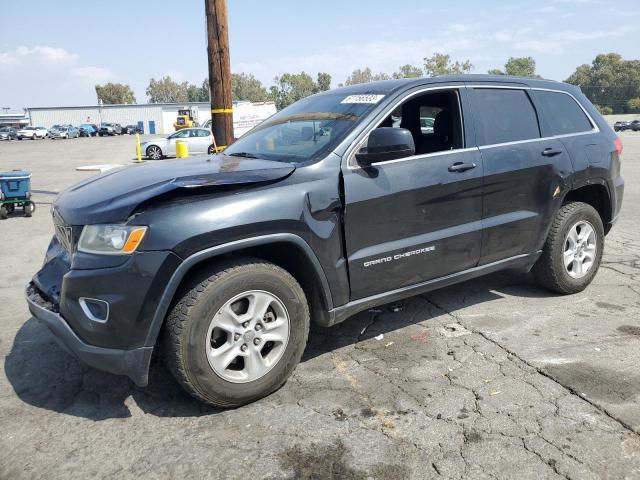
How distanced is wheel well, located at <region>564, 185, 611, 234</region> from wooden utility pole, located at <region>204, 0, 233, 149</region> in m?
5.30

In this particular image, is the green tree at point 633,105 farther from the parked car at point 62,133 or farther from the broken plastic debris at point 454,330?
the broken plastic debris at point 454,330

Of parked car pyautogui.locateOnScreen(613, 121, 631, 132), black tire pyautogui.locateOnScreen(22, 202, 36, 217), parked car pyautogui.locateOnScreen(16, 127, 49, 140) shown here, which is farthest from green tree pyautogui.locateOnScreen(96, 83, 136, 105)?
black tire pyautogui.locateOnScreen(22, 202, 36, 217)

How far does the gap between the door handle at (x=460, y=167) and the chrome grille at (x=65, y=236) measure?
2.47m

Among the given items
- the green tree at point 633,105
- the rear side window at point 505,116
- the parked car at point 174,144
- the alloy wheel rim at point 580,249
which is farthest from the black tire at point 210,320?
the green tree at point 633,105

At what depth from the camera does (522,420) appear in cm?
281

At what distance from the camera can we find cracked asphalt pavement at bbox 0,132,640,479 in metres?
2.49

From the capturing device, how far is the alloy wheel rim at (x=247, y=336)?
2846 millimetres

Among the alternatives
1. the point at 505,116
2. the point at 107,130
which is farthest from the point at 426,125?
the point at 107,130

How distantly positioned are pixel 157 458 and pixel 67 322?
2.84 ft

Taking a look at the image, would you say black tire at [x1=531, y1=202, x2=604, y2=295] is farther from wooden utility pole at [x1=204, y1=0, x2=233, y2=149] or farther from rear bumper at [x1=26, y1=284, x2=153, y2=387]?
wooden utility pole at [x1=204, y1=0, x2=233, y2=149]

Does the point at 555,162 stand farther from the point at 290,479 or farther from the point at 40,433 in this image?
the point at 40,433

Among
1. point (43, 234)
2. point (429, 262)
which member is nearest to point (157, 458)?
point (429, 262)

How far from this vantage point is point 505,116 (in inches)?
162

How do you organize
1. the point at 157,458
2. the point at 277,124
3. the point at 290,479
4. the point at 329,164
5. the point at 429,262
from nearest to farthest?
1. the point at 290,479
2. the point at 157,458
3. the point at 329,164
4. the point at 429,262
5. the point at 277,124
